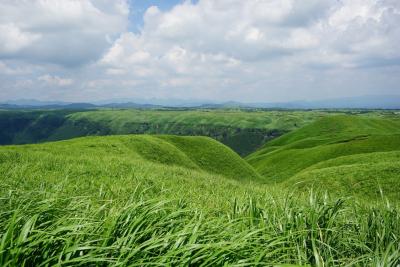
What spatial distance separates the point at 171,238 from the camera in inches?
216

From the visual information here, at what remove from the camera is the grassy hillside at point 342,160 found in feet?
120

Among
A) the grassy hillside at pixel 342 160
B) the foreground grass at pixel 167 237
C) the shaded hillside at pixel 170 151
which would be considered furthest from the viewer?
the shaded hillside at pixel 170 151

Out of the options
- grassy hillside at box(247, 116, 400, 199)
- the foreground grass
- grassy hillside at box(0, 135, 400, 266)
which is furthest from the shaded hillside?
the foreground grass

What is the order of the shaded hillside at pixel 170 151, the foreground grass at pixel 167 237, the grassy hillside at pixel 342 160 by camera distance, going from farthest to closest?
the shaded hillside at pixel 170 151 → the grassy hillside at pixel 342 160 → the foreground grass at pixel 167 237

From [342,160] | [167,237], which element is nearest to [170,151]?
[342,160]

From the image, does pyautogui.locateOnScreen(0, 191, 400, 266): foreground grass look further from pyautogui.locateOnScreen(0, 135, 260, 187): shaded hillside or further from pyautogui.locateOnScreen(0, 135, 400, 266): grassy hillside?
pyautogui.locateOnScreen(0, 135, 260, 187): shaded hillside

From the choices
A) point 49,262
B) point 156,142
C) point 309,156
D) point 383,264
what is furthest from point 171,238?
point 309,156

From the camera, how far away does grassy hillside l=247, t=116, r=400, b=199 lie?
36594mm

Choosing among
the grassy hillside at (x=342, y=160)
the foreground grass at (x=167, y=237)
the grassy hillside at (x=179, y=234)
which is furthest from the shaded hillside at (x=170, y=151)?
the foreground grass at (x=167, y=237)

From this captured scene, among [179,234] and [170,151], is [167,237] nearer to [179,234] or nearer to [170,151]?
[179,234]

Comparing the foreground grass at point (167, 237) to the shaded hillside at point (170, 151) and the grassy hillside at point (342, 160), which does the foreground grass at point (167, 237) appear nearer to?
the grassy hillside at point (342, 160)

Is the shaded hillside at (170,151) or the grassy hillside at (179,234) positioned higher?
the grassy hillside at (179,234)

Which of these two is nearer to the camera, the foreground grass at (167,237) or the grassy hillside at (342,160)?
the foreground grass at (167,237)

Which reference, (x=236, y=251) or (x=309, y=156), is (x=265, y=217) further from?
(x=309, y=156)
